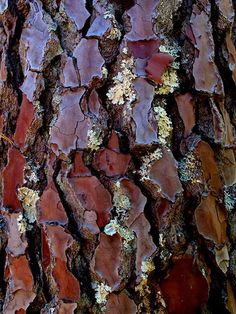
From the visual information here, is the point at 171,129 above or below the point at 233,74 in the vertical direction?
below

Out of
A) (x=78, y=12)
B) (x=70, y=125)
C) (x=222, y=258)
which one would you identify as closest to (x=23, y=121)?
(x=70, y=125)

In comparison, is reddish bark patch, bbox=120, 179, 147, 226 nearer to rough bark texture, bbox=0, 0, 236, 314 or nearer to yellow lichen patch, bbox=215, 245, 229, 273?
rough bark texture, bbox=0, 0, 236, 314

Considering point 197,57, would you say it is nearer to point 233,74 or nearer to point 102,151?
point 233,74

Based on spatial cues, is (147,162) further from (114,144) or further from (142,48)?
(142,48)

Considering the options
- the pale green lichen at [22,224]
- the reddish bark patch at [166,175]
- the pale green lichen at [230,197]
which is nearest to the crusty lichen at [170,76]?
the reddish bark patch at [166,175]

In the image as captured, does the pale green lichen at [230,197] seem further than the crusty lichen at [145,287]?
Yes

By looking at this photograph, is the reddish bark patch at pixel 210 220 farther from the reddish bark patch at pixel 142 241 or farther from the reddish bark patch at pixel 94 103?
the reddish bark patch at pixel 94 103

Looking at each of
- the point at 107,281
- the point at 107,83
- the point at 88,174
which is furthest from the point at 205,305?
the point at 107,83

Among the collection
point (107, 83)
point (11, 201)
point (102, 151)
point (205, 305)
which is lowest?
point (205, 305)
